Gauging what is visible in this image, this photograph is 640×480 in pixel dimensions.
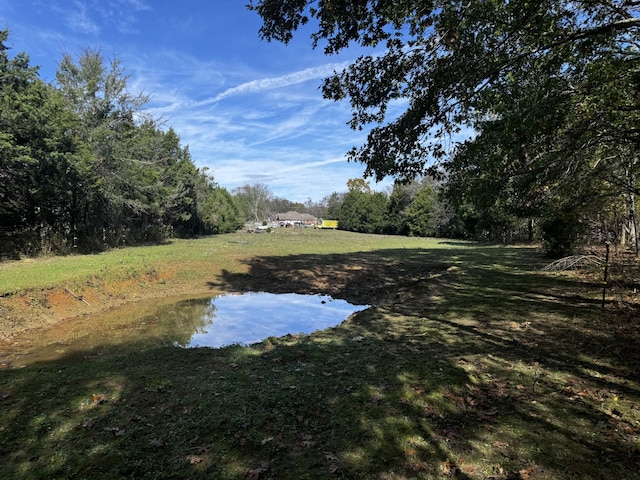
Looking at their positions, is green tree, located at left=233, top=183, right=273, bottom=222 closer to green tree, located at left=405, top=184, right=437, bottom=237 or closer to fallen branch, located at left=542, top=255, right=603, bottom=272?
green tree, located at left=405, top=184, right=437, bottom=237

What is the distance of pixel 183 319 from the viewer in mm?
10984

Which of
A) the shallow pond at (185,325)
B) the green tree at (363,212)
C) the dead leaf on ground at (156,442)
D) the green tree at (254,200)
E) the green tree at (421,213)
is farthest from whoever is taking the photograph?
the green tree at (254,200)

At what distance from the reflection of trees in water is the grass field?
103 cm

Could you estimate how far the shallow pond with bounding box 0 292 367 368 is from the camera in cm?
817

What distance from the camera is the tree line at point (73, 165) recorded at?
14969mm

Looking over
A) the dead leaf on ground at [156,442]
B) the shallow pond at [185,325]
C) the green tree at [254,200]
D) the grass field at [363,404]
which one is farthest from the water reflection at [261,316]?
the green tree at [254,200]

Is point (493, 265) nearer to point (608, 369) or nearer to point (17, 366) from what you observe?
point (608, 369)

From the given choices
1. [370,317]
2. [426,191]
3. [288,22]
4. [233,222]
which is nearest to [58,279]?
[370,317]

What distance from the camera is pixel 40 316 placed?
9945mm

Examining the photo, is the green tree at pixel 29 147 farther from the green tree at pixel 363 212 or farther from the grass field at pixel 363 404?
the green tree at pixel 363 212

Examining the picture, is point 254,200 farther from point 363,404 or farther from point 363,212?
point 363,404

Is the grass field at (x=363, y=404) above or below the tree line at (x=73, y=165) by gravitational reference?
below

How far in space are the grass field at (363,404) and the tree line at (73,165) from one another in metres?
9.53

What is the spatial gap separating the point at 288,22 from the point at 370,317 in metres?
7.05
